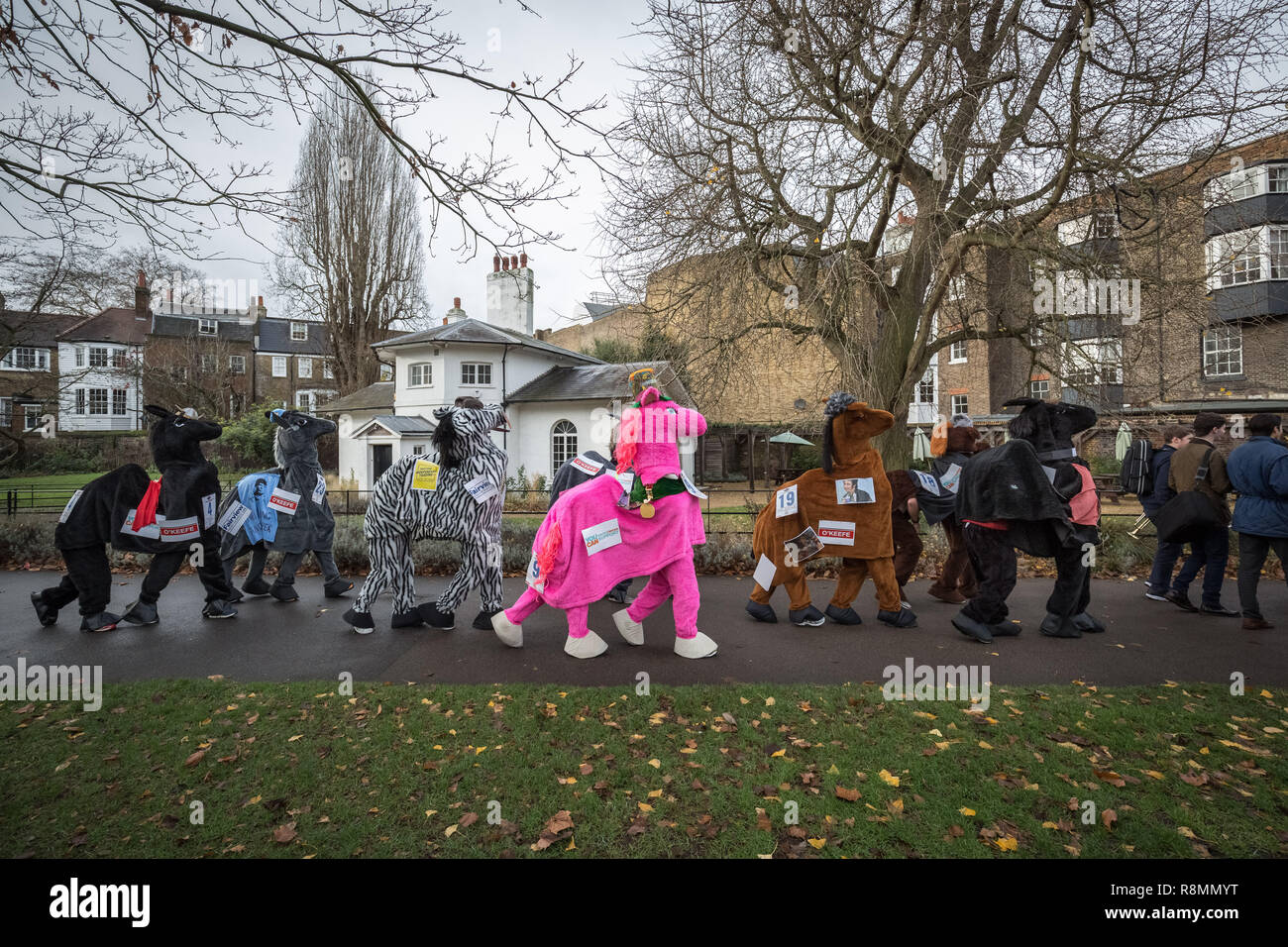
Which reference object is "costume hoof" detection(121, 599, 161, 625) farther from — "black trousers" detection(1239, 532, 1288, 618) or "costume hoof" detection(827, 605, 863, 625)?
"black trousers" detection(1239, 532, 1288, 618)

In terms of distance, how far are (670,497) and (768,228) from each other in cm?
733

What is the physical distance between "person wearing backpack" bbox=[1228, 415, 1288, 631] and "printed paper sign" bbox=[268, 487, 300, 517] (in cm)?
968

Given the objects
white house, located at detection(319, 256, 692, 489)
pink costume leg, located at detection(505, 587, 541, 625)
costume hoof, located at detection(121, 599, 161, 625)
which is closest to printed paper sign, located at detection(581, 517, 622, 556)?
pink costume leg, located at detection(505, 587, 541, 625)

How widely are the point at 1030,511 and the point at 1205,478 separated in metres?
2.92

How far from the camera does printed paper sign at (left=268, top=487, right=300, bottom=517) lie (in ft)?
23.6

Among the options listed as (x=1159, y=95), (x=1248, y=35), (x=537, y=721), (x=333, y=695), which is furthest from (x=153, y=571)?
(x=1248, y=35)

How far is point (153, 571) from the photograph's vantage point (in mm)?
6566

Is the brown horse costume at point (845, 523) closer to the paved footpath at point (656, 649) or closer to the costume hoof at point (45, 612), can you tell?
the paved footpath at point (656, 649)

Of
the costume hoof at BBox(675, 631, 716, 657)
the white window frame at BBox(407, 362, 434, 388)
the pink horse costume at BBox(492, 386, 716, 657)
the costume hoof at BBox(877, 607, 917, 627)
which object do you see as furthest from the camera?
the white window frame at BBox(407, 362, 434, 388)

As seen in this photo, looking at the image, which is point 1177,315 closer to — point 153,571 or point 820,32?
point 820,32

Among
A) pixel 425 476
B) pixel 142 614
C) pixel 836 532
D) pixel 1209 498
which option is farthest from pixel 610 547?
pixel 1209 498

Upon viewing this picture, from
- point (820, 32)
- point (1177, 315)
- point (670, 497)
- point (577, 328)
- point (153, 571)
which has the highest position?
point (577, 328)

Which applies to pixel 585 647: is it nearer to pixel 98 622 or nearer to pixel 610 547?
pixel 610 547

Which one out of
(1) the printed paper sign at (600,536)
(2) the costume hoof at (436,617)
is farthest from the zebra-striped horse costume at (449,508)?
(1) the printed paper sign at (600,536)
